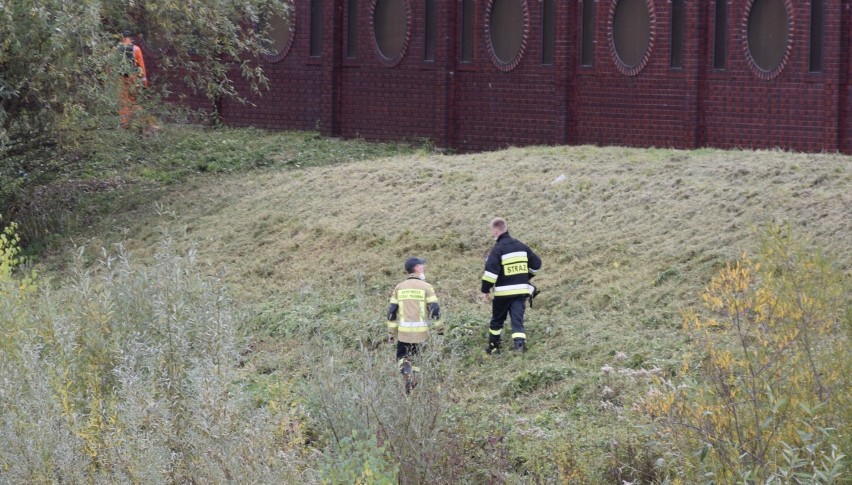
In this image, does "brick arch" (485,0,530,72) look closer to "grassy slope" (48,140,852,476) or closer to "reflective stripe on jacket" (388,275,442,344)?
"grassy slope" (48,140,852,476)

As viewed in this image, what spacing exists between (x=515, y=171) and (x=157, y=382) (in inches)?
373

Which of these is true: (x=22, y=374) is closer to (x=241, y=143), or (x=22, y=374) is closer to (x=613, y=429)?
(x=613, y=429)

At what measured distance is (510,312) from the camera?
42.4 feet

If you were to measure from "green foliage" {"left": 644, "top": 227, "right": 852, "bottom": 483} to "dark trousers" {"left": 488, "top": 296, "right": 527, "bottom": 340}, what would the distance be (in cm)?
509

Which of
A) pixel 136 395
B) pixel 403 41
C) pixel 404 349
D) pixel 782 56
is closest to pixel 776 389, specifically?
pixel 136 395

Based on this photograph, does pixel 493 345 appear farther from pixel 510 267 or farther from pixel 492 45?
pixel 492 45

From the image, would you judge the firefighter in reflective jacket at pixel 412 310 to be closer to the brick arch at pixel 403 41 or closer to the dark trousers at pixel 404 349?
the dark trousers at pixel 404 349

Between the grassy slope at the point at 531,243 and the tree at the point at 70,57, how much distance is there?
1.71 m

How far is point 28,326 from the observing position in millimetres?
10750

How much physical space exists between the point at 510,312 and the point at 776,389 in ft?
17.9

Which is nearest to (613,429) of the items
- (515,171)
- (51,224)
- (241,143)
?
(515,171)

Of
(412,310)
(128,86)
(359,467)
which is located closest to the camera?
(359,467)

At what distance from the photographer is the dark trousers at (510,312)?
1289cm

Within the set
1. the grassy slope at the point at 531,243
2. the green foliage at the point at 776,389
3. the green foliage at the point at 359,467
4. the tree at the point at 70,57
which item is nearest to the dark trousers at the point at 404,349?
the grassy slope at the point at 531,243
